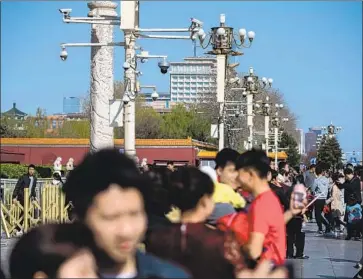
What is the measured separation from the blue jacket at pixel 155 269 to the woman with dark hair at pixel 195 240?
0.77ft

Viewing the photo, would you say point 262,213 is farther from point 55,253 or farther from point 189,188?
point 55,253

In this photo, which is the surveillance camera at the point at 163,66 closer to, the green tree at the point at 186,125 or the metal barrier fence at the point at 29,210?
the metal barrier fence at the point at 29,210

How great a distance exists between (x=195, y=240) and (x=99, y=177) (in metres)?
0.65

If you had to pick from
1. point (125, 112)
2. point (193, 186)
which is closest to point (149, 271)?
point (193, 186)

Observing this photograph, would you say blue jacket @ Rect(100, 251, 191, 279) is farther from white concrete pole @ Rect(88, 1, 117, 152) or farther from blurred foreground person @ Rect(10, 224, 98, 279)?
white concrete pole @ Rect(88, 1, 117, 152)

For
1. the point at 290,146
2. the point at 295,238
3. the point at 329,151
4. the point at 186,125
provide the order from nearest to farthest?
the point at 295,238 < the point at 186,125 < the point at 290,146 < the point at 329,151

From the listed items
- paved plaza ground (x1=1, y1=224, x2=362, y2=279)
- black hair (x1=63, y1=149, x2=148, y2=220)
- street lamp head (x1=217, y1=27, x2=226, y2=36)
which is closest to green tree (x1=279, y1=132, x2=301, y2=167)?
street lamp head (x1=217, y1=27, x2=226, y2=36)

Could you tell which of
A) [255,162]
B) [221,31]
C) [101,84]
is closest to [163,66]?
[221,31]

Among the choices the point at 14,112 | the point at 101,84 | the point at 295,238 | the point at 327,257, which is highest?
the point at 14,112

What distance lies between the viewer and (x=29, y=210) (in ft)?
65.5

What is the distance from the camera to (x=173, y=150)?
2189 inches

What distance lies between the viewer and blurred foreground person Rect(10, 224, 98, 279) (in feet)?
10.1

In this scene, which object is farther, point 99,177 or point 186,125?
point 186,125

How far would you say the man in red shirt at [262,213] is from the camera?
557 cm
